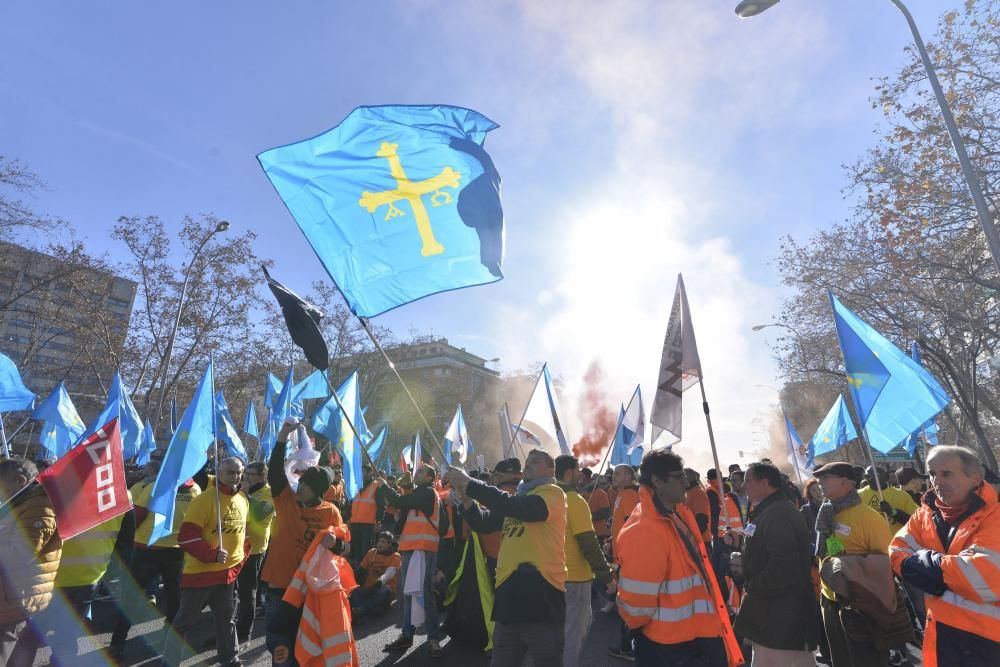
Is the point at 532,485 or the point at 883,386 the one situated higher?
the point at 883,386

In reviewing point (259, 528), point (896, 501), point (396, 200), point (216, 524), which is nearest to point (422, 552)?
point (259, 528)

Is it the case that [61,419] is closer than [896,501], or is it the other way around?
[896,501]

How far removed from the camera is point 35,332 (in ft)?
71.2

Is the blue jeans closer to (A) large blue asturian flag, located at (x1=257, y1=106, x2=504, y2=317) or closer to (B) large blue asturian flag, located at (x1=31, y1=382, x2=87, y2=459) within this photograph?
(A) large blue asturian flag, located at (x1=257, y1=106, x2=504, y2=317)

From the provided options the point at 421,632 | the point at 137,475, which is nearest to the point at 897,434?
the point at 421,632

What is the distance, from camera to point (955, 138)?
912 centimetres

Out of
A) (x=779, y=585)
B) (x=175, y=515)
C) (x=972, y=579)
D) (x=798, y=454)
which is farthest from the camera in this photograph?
(x=798, y=454)

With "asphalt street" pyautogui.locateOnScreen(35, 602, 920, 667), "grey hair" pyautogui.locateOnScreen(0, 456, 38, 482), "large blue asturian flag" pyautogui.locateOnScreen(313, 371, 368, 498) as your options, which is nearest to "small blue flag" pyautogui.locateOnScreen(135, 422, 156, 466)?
"large blue asturian flag" pyautogui.locateOnScreen(313, 371, 368, 498)

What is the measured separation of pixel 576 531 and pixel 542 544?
3.51 feet

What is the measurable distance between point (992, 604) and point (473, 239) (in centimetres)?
413

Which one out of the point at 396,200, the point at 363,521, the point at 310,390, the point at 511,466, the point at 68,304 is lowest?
the point at 363,521

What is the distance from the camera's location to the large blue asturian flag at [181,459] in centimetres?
582

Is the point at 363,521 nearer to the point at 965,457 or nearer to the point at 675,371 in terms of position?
the point at 675,371

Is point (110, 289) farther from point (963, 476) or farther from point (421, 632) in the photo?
point (963, 476)
